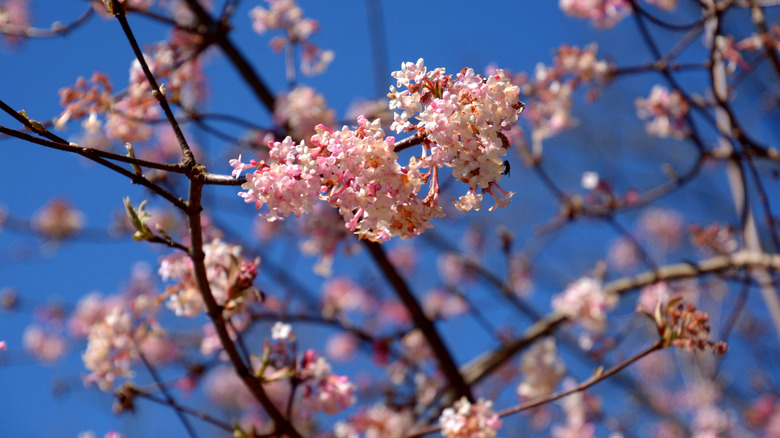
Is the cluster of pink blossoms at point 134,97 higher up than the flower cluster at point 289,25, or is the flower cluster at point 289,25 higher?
the flower cluster at point 289,25

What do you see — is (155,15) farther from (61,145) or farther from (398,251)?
(398,251)

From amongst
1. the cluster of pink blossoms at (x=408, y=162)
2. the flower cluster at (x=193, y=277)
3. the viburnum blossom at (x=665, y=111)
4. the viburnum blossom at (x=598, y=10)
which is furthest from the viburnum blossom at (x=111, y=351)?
the viburnum blossom at (x=665, y=111)

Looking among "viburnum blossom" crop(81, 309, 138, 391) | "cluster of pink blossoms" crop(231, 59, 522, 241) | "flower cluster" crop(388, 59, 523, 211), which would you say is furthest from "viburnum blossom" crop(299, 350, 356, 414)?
"flower cluster" crop(388, 59, 523, 211)

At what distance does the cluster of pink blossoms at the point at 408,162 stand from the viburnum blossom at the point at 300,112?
1823mm

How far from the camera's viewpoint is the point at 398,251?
7008 mm

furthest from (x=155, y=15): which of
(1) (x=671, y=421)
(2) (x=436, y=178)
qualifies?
(1) (x=671, y=421)

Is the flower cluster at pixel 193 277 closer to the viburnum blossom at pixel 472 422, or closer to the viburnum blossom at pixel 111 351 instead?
the viburnum blossom at pixel 111 351

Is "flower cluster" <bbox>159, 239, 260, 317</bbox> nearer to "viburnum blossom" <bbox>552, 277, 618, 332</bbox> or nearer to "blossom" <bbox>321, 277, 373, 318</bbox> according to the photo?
"viburnum blossom" <bbox>552, 277, 618, 332</bbox>

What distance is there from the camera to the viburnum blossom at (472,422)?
1.98 meters

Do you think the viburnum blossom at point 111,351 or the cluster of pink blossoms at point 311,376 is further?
the viburnum blossom at point 111,351

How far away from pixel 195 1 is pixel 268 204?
1999mm

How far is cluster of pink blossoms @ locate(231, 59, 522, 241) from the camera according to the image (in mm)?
1312

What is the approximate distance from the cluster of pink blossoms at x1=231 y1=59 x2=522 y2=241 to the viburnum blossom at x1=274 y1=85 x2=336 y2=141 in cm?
182

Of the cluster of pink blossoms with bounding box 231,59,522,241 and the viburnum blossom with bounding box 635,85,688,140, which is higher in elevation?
the viburnum blossom with bounding box 635,85,688,140
